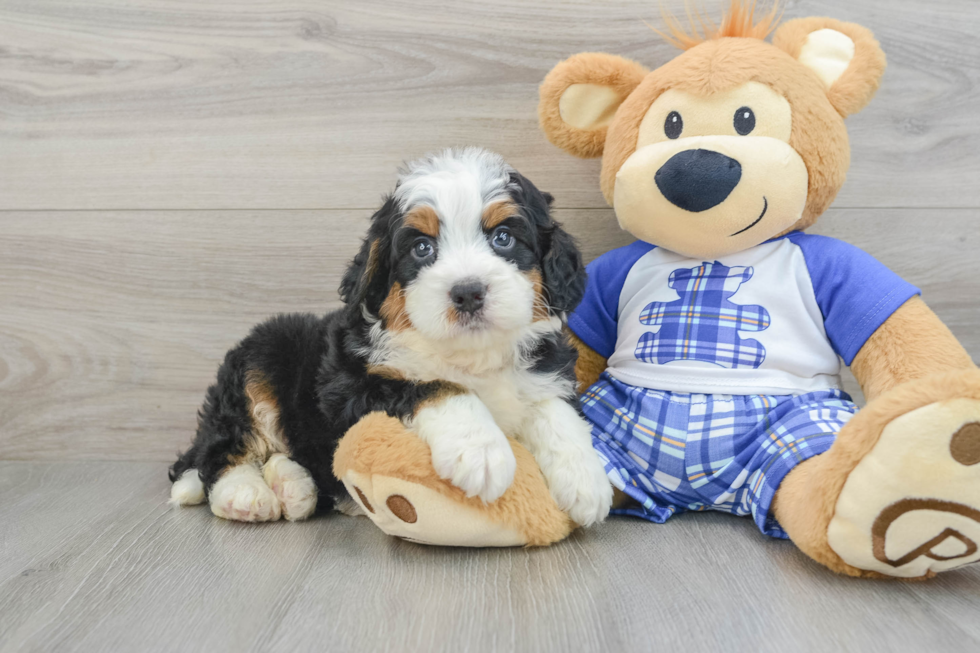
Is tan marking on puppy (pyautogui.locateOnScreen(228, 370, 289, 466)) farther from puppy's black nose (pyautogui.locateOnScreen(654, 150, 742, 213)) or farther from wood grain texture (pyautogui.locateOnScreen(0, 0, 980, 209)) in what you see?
puppy's black nose (pyautogui.locateOnScreen(654, 150, 742, 213))

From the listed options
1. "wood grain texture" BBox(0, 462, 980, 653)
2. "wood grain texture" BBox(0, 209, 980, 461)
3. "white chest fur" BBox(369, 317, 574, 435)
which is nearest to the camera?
"wood grain texture" BBox(0, 462, 980, 653)

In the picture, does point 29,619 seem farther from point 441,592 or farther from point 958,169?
point 958,169

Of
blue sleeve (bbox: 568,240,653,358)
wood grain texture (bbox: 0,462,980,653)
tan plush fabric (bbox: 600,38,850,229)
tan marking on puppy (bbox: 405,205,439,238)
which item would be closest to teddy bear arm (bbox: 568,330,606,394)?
blue sleeve (bbox: 568,240,653,358)

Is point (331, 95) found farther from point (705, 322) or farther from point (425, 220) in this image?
point (705, 322)

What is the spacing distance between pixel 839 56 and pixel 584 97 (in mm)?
609

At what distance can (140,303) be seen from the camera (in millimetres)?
2215

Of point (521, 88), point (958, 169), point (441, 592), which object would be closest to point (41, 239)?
point (521, 88)

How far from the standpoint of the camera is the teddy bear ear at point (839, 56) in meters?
1.61

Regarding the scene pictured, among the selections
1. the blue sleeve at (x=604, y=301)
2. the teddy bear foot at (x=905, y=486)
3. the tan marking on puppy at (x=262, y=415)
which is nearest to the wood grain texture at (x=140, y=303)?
the blue sleeve at (x=604, y=301)

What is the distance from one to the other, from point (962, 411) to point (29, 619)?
1.59 metres

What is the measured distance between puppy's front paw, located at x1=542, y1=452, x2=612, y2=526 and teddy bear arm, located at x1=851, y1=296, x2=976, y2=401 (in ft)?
1.99

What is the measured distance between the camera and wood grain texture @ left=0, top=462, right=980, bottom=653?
42.1 inches

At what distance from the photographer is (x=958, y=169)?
2.05m

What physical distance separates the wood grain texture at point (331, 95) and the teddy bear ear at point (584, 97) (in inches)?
11.4
